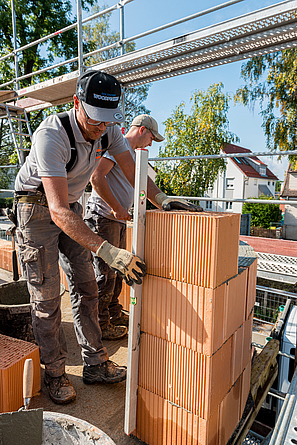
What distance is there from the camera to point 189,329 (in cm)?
140

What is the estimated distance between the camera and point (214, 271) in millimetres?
1316

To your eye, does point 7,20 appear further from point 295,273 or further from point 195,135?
point 295,273

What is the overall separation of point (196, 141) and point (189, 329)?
15.8 m

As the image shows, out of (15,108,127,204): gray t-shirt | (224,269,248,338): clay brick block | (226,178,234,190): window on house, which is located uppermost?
(226,178,234,190): window on house

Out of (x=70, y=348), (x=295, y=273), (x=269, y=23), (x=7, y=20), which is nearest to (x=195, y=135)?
(x=7, y=20)

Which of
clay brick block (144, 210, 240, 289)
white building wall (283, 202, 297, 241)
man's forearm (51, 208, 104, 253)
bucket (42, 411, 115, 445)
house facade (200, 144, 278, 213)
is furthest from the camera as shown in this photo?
house facade (200, 144, 278, 213)

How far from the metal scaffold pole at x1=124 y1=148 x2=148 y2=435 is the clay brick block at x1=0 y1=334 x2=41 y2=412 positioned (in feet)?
2.17

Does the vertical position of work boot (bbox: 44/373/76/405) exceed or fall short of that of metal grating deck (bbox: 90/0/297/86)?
it falls short

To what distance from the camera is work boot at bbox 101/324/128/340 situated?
264 centimetres

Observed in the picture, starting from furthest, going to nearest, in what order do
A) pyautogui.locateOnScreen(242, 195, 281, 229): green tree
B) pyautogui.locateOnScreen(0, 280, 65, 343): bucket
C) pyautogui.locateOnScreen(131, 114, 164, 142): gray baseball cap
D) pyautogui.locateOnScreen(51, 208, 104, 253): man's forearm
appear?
pyautogui.locateOnScreen(242, 195, 281, 229): green tree
pyautogui.locateOnScreen(131, 114, 164, 142): gray baseball cap
pyautogui.locateOnScreen(0, 280, 65, 343): bucket
pyautogui.locateOnScreen(51, 208, 104, 253): man's forearm

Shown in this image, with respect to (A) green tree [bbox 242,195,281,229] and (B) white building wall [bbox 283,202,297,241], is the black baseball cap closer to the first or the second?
(A) green tree [bbox 242,195,281,229]

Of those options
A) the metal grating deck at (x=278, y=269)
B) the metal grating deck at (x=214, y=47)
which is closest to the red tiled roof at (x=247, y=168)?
the metal grating deck at (x=278, y=269)

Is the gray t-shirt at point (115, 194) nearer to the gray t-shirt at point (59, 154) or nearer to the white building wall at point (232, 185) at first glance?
the gray t-shirt at point (59, 154)

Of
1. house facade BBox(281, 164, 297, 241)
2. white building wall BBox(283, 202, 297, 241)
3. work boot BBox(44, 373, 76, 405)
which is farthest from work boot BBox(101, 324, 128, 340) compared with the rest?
white building wall BBox(283, 202, 297, 241)
